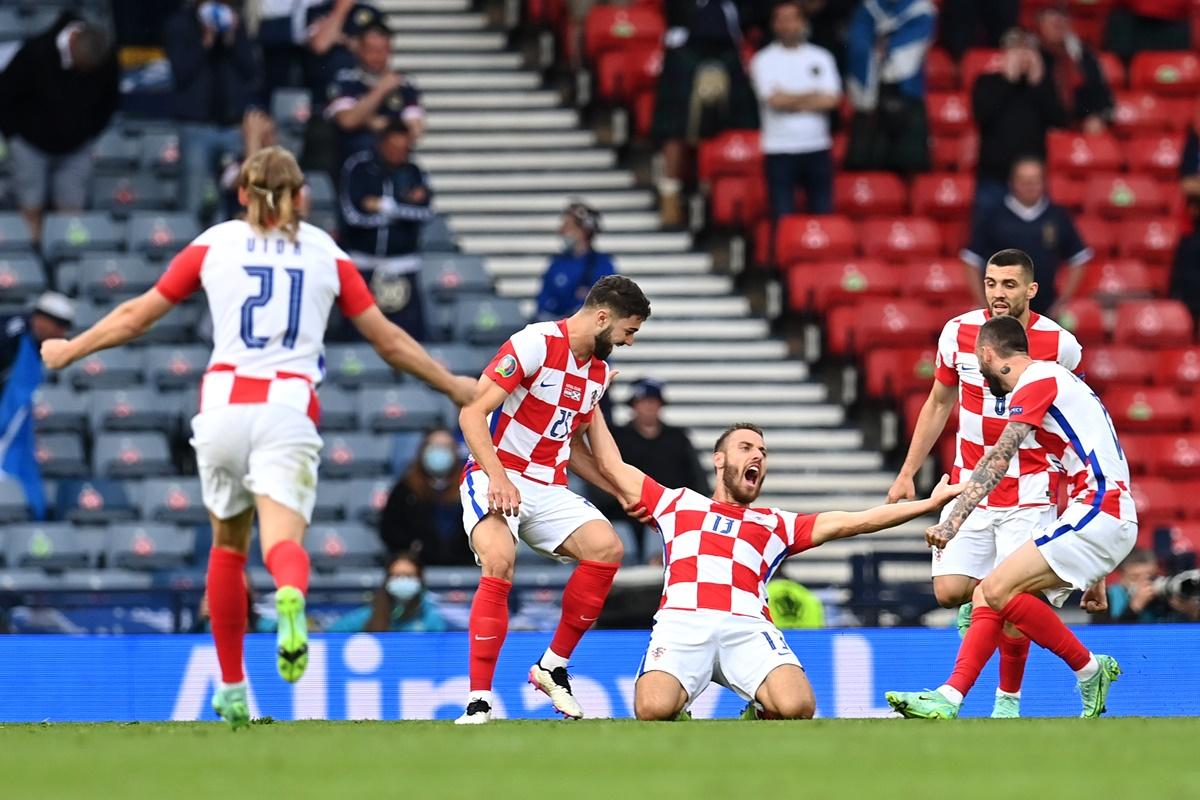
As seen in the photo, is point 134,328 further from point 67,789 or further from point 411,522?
point 411,522

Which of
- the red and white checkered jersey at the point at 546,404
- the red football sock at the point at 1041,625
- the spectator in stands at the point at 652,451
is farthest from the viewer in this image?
the spectator in stands at the point at 652,451

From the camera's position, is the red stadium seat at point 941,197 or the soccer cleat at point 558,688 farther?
the red stadium seat at point 941,197

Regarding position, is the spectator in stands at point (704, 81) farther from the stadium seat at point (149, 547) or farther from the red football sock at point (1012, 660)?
the red football sock at point (1012, 660)

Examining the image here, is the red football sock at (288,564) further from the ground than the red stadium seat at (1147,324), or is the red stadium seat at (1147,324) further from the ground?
the red stadium seat at (1147,324)

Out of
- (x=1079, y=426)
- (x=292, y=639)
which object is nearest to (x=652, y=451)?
(x=1079, y=426)

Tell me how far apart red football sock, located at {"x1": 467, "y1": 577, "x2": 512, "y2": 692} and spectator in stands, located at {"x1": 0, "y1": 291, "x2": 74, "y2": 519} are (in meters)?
6.14

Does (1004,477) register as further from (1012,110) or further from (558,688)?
(1012,110)

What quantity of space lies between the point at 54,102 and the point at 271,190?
8.78 meters

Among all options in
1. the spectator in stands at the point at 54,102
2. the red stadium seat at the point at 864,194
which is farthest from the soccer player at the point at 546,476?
the red stadium seat at the point at 864,194

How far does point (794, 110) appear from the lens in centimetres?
1750

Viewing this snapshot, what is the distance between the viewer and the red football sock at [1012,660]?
10.9 m

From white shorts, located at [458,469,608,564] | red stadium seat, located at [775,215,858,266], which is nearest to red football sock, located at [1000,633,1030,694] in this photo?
white shorts, located at [458,469,608,564]

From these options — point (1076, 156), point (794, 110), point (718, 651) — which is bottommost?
point (718, 651)

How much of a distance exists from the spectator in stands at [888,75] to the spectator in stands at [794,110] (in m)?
0.47
